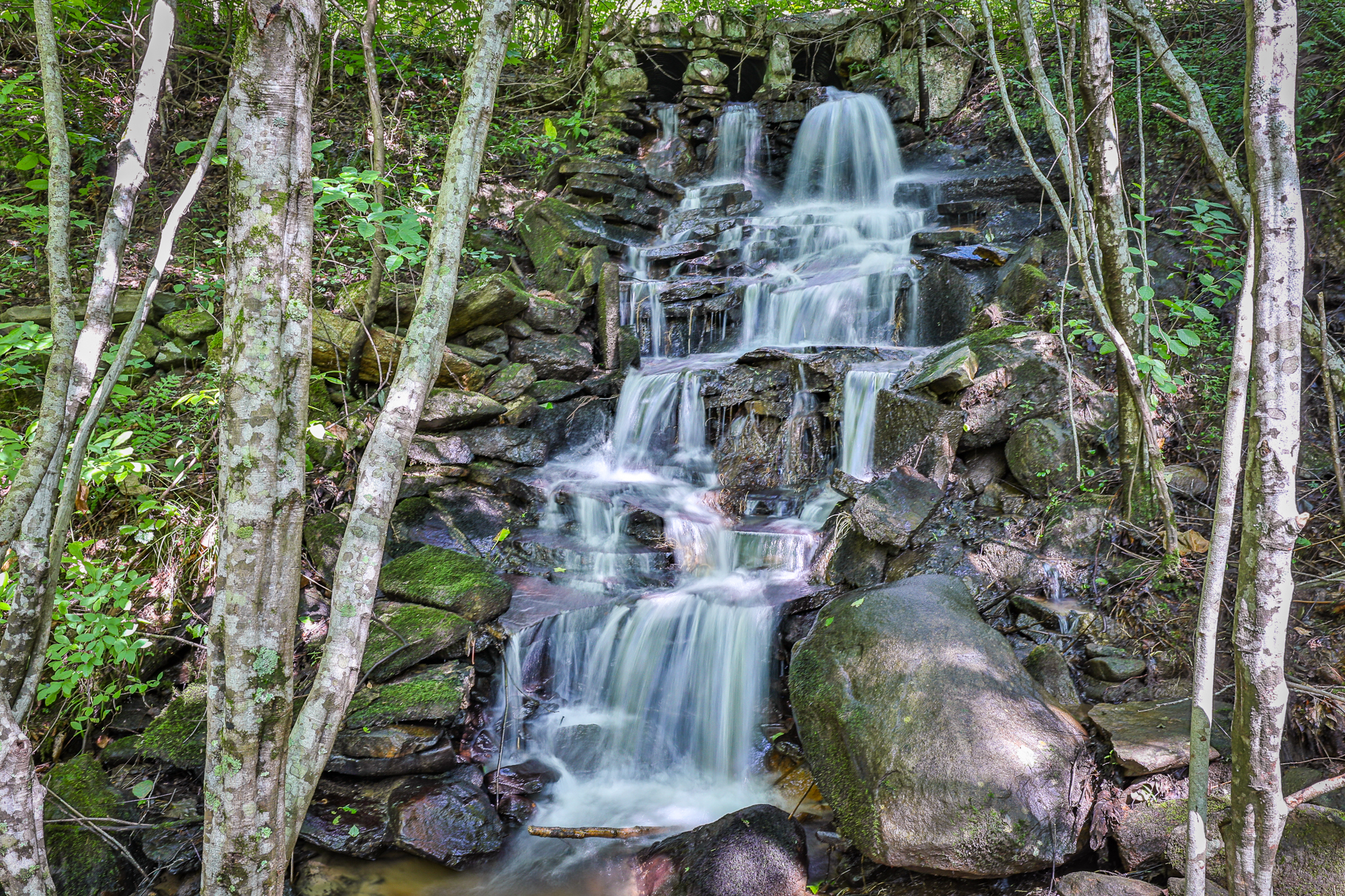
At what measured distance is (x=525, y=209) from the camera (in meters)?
10.6

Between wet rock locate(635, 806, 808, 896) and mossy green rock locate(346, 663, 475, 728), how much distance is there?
1.52 metres

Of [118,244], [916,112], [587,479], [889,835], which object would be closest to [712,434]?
[587,479]

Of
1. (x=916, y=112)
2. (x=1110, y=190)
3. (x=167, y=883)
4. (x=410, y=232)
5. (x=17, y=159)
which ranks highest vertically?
(x=916, y=112)

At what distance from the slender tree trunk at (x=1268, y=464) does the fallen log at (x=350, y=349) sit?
19.0 feet

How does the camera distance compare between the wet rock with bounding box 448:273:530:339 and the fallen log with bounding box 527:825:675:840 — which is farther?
the wet rock with bounding box 448:273:530:339

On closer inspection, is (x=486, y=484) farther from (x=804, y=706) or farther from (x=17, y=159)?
(x=17, y=159)

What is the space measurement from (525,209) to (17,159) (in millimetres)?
5710

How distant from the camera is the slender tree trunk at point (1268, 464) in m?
2.13

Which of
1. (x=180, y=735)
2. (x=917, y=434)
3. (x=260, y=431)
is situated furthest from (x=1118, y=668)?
(x=180, y=735)

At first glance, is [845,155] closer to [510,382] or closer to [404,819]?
[510,382]

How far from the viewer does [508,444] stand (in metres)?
7.17

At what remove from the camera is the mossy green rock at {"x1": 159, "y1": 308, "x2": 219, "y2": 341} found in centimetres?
690

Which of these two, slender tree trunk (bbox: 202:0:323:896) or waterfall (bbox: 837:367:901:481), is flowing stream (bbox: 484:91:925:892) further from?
slender tree trunk (bbox: 202:0:323:896)

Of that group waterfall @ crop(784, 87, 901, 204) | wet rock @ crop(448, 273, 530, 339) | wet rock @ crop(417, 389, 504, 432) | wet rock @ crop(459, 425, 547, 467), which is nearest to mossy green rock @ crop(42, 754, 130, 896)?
wet rock @ crop(417, 389, 504, 432)
